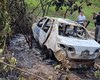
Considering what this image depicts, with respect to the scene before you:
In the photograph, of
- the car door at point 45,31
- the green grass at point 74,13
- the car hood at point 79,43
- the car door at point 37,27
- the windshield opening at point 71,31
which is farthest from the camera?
the green grass at point 74,13

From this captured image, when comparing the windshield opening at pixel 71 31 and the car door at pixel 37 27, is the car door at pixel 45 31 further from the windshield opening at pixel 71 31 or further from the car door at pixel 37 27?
the windshield opening at pixel 71 31

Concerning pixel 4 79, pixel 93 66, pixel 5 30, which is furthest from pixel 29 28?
pixel 4 79

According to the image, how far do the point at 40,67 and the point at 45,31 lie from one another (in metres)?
2.23

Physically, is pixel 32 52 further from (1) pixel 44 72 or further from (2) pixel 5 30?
(2) pixel 5 30

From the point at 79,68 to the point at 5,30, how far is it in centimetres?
331

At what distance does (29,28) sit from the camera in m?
16.8

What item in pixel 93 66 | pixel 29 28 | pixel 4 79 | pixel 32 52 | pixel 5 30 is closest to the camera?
pixel 4 79

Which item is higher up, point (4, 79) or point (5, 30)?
point (5, 30)

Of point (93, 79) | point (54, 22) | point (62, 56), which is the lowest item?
point (93, 79)

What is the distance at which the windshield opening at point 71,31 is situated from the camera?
45.6 ft

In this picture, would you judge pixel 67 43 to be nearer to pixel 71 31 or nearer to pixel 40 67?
pixel 40 67

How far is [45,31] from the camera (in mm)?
14766

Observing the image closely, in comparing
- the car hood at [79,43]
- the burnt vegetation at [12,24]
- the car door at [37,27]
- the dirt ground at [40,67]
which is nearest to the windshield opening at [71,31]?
the car hood at [79,43]

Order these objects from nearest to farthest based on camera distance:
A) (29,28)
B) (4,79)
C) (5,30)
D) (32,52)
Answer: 1. (4,79)
2. (5,30)
3. (32,52)
4. (29,28)
